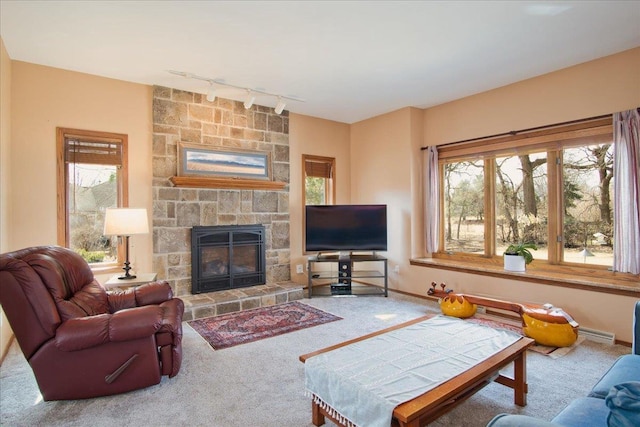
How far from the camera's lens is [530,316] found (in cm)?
318

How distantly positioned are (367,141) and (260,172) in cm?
193

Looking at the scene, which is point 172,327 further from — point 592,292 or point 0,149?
point 592,292

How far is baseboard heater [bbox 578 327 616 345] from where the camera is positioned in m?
3.18

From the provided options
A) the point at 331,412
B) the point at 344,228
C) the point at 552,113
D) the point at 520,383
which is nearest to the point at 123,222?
the point at 331,412

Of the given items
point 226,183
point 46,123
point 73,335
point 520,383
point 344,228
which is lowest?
point 520,383

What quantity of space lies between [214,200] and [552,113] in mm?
4171

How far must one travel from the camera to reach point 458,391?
1.67m

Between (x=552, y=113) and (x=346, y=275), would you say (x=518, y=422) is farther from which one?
(x=346, y=275)

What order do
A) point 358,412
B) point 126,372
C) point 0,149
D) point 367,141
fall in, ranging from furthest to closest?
point 367,141 < point 0,149 < point 126,372 < point 358,412

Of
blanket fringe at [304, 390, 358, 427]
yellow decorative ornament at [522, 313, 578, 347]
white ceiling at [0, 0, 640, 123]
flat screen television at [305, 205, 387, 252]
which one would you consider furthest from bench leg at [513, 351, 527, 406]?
flat screen television at [305, 205, 387, 252]

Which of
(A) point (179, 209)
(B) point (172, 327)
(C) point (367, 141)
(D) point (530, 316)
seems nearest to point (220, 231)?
(A) point (179, 209)

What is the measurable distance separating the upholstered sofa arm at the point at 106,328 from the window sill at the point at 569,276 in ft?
11.9

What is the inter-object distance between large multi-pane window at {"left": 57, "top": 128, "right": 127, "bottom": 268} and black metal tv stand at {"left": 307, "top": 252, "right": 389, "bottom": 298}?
8.54 ft

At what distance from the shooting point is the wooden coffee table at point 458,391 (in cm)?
151
